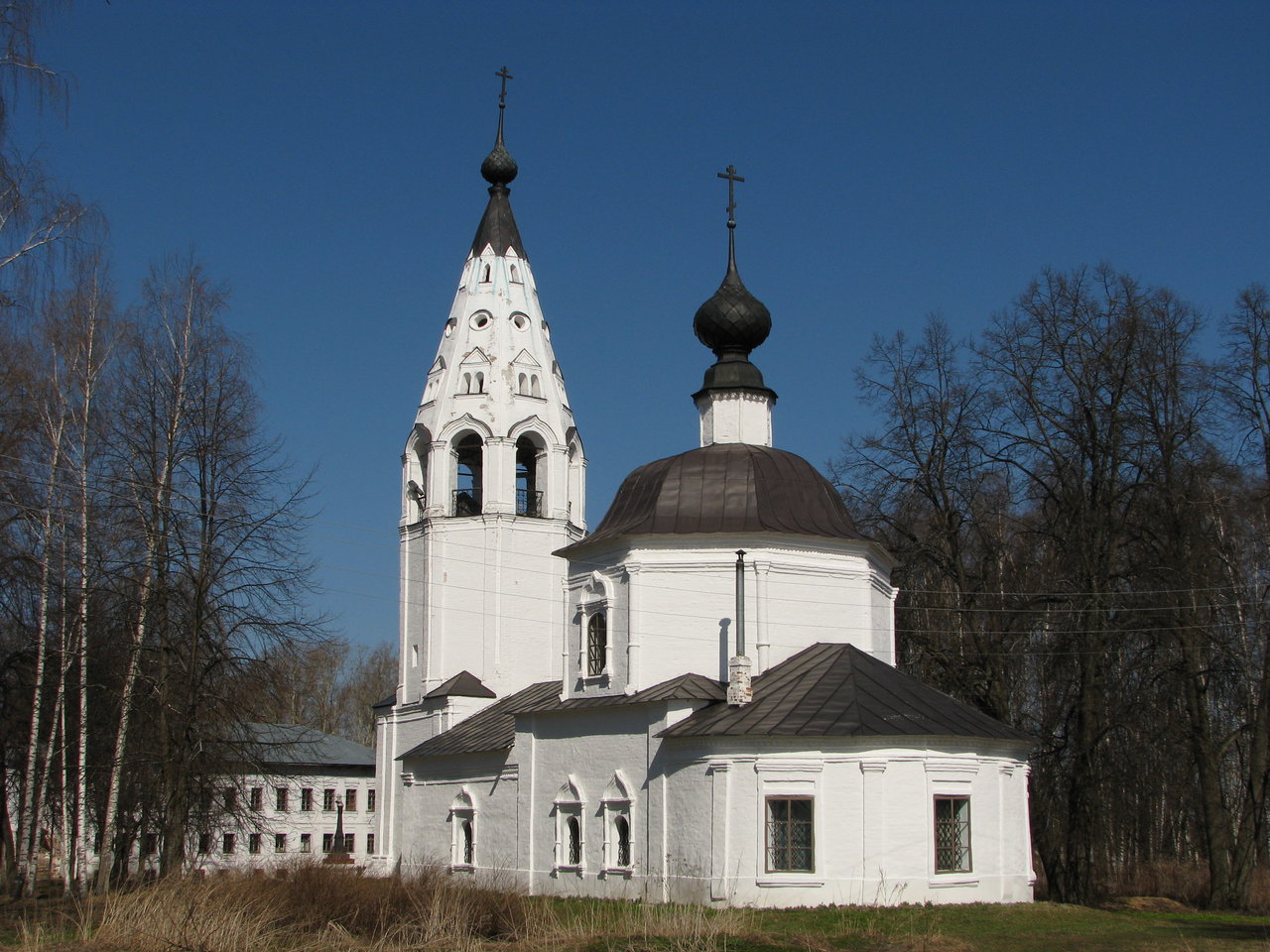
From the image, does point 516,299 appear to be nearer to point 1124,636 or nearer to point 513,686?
point 513,686

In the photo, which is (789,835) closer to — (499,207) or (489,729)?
(489,729)

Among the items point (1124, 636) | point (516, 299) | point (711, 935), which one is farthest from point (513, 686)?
point (711, 935)

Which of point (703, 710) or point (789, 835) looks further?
point (703, 710)

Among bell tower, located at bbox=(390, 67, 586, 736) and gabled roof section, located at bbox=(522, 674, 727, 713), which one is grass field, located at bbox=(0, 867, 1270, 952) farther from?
bell tower, located at bbox=(390, 67, 586, 736)

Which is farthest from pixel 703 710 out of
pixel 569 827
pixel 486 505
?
pixel 486 505

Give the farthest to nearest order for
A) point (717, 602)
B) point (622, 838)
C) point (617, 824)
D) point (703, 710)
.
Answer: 1. point (717, 602)
2. point (617, 824)
3. point (622, 838)
4. point (703, 710)

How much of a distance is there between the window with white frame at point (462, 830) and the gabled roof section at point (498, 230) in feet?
42.1

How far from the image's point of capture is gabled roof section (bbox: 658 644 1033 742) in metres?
18.5

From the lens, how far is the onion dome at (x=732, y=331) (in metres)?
24.3

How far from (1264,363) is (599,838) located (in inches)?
501

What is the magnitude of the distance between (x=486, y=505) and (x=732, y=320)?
26.7 feet

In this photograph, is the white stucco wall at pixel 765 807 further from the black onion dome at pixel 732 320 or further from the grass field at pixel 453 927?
the black onion dome at pixel 732 320

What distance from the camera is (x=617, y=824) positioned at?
2061 centimetres

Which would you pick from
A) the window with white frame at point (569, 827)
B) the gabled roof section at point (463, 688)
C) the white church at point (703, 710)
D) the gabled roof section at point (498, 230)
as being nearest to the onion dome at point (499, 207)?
the gabled roof section at point (498, 230)
